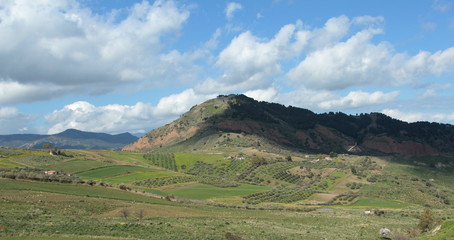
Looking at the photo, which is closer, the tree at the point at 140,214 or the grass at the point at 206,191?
the tree at the point at 140,214

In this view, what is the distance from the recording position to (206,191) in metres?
94.1

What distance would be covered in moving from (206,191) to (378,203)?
42.4 m

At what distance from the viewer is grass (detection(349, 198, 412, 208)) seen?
87938 mm

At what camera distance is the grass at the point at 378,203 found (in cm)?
8794

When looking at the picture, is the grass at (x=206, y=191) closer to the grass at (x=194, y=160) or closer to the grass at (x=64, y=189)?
the grass at (x=64, y=189)

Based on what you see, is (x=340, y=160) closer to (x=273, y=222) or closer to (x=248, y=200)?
(x=248, y=200)

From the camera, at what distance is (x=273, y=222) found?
54.6 meters

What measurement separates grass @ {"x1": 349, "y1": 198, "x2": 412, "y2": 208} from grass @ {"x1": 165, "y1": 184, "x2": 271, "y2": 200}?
25759 mm

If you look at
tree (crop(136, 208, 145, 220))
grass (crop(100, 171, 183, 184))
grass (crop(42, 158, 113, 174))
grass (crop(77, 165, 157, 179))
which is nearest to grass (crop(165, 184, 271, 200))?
grass (crop(100, 171, 183, 184))

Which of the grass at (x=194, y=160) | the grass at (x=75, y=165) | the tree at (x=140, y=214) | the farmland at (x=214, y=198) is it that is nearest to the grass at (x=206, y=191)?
the farmland at (x=214, y=198)

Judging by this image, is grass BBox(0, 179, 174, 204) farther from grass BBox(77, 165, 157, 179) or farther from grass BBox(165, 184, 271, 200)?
grass BBox(77, 165, 157, 179)

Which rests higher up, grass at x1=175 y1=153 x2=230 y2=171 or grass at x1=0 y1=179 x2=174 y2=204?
grass at x1=175 y1=153 x2=230 y2=171

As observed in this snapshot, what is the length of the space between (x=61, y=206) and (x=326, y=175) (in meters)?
98.8

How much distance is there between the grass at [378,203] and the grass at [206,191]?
1014 inches
